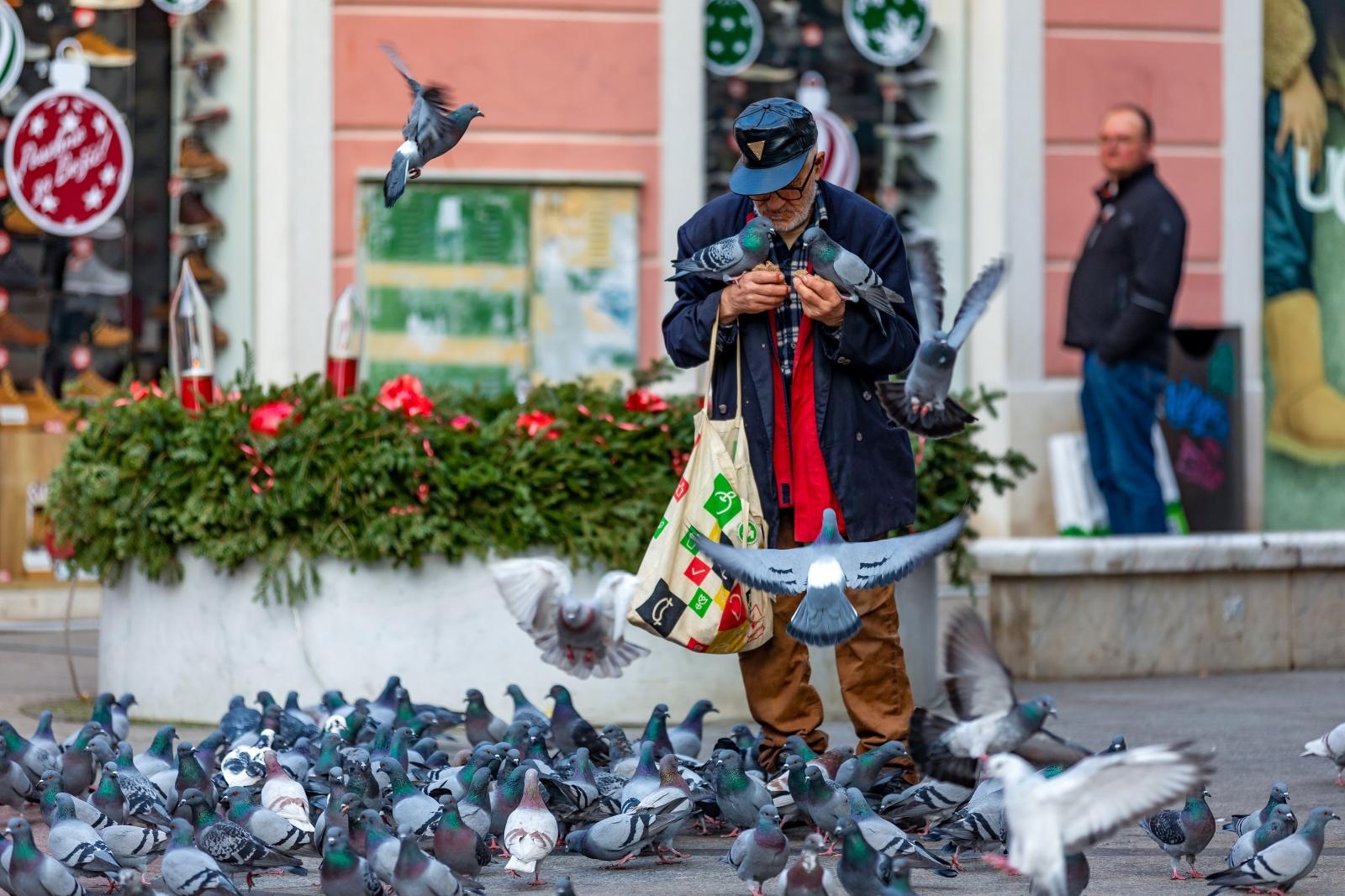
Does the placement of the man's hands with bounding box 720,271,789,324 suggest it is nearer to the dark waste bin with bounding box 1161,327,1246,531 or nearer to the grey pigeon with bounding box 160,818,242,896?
the grey pigeon with bounding box 160,818,242,896

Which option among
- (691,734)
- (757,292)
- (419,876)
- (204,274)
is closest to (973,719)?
(691,734)

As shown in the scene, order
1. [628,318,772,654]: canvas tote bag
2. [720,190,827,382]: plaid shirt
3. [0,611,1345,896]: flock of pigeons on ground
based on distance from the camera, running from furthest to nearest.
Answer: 1. [720,190,827,382]: plaid shirt
2. [628,318,772,654]: canvas tote bag
3. [0,611,1345,896]: flock of pigeons on ground

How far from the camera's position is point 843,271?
17.9 ft

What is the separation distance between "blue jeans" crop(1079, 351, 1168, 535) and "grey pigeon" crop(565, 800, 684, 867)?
20.2ft

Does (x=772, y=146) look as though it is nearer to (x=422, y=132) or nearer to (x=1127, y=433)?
(x=422, y=132)

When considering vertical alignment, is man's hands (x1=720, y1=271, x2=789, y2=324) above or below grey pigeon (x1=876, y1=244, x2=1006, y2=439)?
above

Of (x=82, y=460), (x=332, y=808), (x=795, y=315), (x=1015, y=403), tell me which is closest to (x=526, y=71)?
(x=1015, y=403)

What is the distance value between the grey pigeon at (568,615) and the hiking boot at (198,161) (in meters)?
5.45

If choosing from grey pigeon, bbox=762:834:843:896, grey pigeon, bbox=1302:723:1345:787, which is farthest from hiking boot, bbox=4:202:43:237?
grey pigeon, bbox=762:834:843:896

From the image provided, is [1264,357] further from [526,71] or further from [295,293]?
[295,293]

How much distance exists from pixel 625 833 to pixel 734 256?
1568 millimetres

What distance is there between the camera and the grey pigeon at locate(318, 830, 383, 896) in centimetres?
491

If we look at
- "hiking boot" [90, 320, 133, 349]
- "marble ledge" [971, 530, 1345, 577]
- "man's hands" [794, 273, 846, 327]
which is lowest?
"marble ledge" [971, 530, 1345, 577]

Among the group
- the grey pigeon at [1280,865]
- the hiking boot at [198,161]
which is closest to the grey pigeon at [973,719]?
the grey pigeon at [1280,865]
